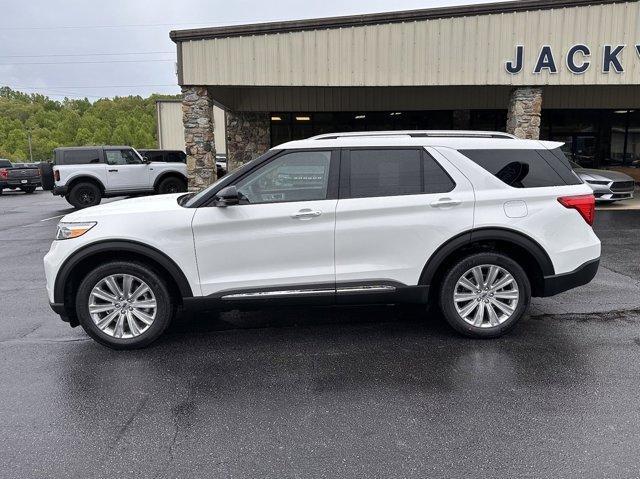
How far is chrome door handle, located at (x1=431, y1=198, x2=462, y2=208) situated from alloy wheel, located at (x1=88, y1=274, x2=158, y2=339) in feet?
8.29

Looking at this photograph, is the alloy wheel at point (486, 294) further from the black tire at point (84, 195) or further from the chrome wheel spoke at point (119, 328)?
the black tire at point (84, 195)

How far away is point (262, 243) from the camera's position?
13.6 feet

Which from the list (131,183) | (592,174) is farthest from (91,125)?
(592,174)

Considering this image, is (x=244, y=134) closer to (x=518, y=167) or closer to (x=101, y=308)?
(x=101, y=308)

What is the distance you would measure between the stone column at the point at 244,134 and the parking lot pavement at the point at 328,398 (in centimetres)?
1388

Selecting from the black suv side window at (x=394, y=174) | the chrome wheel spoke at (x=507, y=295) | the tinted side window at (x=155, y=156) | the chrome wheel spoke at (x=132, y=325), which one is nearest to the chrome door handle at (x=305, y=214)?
the black suv side window at (x=394, y=174)

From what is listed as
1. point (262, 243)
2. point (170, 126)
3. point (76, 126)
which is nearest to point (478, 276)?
point (262, 243)

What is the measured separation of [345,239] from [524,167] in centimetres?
174

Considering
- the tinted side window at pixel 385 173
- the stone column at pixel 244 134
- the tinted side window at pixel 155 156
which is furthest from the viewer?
the stone column at pixel 244 134

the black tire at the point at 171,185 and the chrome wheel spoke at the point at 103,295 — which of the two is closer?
the chrome wheel spoke at the point at 103,295

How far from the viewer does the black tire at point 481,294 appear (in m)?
4.36

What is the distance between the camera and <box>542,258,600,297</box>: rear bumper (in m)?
4.39

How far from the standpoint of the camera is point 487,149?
4434 mm

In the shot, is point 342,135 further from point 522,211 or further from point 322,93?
point 322,93
